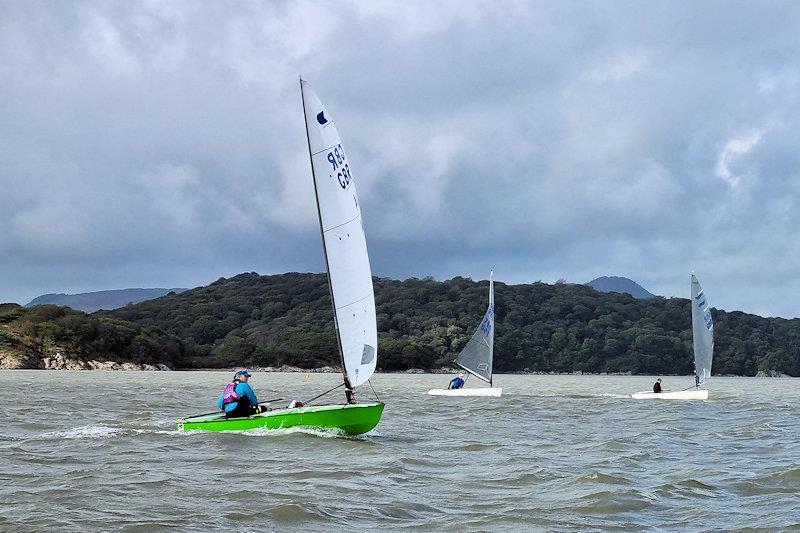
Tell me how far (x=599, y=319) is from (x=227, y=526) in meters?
167

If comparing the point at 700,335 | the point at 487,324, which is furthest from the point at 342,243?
the point at 487,324

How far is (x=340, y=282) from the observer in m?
20.9

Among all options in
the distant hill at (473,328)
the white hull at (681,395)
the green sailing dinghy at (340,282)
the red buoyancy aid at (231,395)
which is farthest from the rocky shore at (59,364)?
the green sailing dinghy at (340,282)

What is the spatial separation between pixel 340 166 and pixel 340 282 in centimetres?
247

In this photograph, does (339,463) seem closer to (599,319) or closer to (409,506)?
(409,506)

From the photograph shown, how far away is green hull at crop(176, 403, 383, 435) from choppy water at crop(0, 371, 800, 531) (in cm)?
26

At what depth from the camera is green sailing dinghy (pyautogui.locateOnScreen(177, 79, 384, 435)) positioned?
67.9 feet

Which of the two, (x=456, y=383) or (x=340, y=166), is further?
(x=456, y=383)

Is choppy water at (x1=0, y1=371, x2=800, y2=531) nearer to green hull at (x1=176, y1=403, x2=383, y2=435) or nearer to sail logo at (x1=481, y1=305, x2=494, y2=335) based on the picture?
green hull at (x1=176, y1=403, x2=383, y2=435)

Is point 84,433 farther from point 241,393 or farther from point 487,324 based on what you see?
point 487,324

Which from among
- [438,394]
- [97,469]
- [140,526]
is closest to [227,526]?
[140,526]

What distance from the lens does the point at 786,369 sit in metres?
159

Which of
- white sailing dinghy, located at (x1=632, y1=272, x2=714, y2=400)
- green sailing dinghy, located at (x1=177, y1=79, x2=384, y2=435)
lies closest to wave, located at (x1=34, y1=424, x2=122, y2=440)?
green sailing dinghy, located at (x1=177, y1=79, x2=384, y2=435)

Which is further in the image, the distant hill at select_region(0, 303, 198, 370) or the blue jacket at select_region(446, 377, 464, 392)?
the distant hill at select_region(0, 303, 198, 370)
